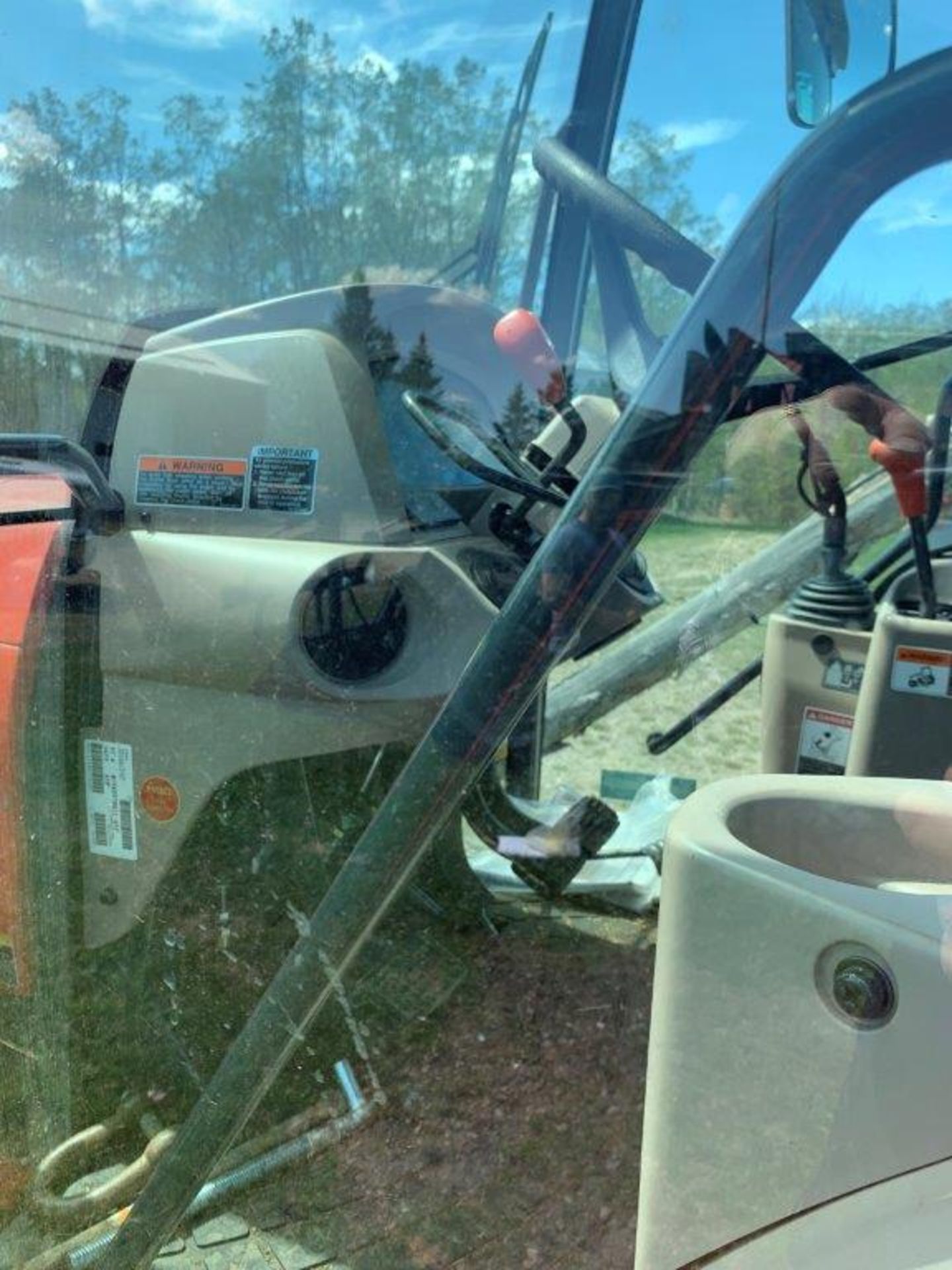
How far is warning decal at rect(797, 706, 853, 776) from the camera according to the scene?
50.0 inches

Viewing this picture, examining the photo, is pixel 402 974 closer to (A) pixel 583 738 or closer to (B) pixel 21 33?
(A) pixel 583 738

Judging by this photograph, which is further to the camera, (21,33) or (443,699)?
(21,33)

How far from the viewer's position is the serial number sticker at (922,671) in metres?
1.20

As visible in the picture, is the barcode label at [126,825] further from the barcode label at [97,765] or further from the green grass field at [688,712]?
the green grass field at [688,712]

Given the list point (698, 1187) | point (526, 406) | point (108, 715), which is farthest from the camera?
point (108, 715)

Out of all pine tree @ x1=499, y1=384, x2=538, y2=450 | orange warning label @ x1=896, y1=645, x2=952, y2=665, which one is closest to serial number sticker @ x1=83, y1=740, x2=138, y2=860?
pine tree @ x1=499, y1=384, x2=538, y2=450

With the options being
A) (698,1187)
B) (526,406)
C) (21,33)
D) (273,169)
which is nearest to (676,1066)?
(698,1187)

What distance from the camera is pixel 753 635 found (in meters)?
1.25

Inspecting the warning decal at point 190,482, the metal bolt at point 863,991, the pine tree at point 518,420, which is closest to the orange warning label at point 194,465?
the warning decal at point 190,482

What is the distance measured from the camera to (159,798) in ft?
4.63

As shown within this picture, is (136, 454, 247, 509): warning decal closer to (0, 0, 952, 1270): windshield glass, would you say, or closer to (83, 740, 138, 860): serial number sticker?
(0, 0, 952, 1270): windshield glass

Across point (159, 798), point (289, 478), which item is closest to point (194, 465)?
point (289, 478)

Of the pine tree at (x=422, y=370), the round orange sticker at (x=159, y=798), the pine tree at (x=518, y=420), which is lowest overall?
the round orange sticker at (x=159, y=798)

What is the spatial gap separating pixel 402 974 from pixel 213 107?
3.00 feet
